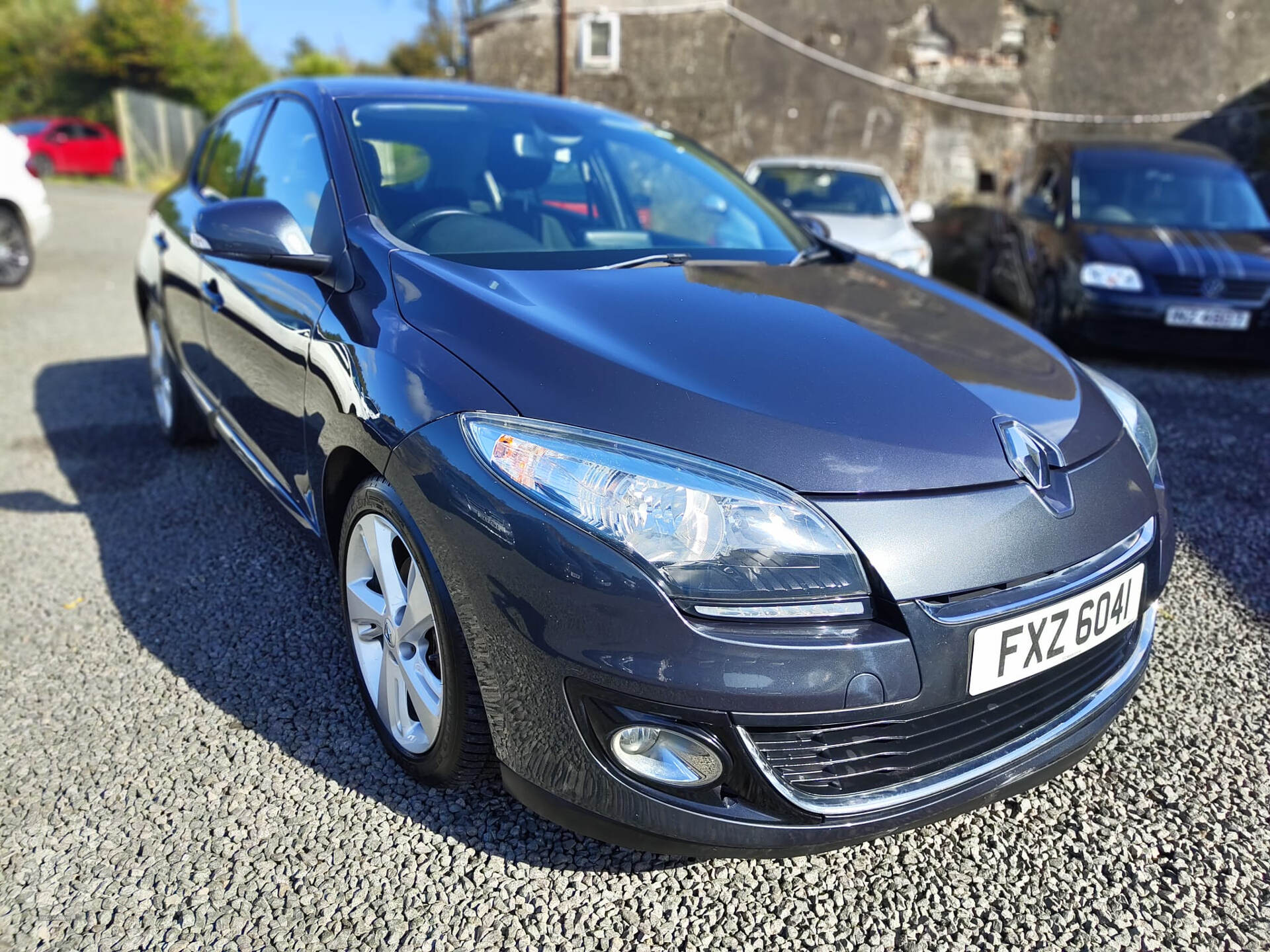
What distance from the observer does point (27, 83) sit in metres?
25.3

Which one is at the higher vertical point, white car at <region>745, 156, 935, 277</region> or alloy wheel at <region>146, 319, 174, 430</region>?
white car at <region>745, 156, 935, 277</region>

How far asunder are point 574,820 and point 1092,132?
13.2m

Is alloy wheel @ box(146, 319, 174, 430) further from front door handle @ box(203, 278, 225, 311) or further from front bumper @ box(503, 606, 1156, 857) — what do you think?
front bumper @ box(503, 606, 1156, 857)

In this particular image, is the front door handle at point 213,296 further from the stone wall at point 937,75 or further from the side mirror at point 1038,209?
the stone wall at point 937,75

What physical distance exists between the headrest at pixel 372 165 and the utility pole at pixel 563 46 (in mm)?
10936

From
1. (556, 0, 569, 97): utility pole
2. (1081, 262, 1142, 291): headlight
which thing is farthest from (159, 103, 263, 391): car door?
(556, 0, 569, 97): utility pole

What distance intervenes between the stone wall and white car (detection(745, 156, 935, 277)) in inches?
185

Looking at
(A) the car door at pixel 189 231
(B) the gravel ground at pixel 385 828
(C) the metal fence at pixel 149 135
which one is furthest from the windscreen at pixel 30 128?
(B) the gravel ground at pixel 385 828

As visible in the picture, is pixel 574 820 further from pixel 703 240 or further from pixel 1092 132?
pixel 1092 132

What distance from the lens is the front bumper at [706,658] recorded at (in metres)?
1.44

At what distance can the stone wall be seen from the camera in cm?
1170

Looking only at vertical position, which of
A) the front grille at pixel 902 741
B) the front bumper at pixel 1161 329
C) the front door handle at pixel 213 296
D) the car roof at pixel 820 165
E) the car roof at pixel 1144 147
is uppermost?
the car roof at pixel 1144 147

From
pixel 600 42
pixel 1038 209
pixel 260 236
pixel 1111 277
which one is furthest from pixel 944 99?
pixel 260 236

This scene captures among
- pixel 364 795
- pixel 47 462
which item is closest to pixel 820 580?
pixel 364 795
